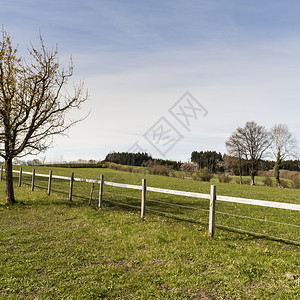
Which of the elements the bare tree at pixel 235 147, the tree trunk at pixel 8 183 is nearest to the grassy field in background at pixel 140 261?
the tree trunk at pixel 8 183

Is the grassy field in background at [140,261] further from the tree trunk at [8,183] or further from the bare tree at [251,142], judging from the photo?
the bare tree at [251,142]

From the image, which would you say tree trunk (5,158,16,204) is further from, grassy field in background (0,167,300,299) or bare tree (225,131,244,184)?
bare tree (225,131,244,184)

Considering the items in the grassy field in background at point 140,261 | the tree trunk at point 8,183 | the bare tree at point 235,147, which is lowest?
the grassy field in background at point 140,261

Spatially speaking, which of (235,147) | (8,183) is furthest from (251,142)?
(8,183)

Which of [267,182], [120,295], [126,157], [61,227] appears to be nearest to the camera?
[120,295]

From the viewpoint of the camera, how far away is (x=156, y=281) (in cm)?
581

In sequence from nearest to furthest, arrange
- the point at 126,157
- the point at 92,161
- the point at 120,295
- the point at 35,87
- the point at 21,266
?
the point at 120,295
the point at 21,266
the point at 35,87
the point at 92,161
the point at 126,157

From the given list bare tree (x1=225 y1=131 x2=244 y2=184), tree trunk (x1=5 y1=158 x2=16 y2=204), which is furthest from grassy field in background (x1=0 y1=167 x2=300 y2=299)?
bare tree (x1=225 y1=131 x2=244 y2=184)

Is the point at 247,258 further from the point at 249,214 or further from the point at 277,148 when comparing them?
the point at 277,148

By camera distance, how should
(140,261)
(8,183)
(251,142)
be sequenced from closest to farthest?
(140,261), (8,183), (251,142)

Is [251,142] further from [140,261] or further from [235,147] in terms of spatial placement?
[140,261]

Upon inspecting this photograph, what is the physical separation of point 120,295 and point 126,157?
86.6 meters

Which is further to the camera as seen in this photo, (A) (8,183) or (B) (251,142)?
(B) (251,142)

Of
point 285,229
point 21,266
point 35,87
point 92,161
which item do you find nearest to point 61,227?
point 21,266
